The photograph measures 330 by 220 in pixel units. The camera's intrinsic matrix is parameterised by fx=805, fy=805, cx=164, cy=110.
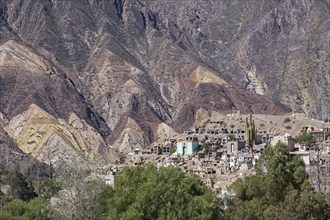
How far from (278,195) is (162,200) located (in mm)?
10940

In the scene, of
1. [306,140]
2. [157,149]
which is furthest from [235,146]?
[157,149]

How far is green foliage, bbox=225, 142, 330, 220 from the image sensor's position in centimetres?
5772

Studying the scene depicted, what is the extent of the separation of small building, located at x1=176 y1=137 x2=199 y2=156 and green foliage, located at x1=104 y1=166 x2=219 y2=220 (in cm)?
7906

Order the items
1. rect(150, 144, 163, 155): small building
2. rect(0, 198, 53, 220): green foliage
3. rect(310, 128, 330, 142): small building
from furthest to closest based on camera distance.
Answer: rect(150, 144, 163, 155): small building
rect(310, 128, 330, 142): small building
rect(0, 198, 53, 220): green foliage

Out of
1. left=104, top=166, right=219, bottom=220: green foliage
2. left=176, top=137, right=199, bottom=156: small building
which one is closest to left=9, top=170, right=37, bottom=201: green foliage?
left=176, top=137, right=199, bottom=156: small building

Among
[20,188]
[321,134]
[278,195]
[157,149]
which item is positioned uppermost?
[321,134]

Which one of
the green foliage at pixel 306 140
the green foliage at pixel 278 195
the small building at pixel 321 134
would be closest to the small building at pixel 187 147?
the small building at pixel 321 134

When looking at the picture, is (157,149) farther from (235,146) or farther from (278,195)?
(278,195)

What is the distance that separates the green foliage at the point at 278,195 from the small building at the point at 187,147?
68.8 metres

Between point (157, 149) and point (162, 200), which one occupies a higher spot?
point (157, 149)

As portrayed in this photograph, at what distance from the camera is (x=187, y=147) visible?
140 m

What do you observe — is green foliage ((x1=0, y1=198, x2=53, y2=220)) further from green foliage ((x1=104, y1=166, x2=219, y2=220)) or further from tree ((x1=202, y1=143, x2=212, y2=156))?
tree ((x1=202, y1=143, x2=212, y2=156))

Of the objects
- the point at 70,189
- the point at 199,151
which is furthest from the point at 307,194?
the point at 199,151

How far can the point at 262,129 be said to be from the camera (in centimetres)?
15775
